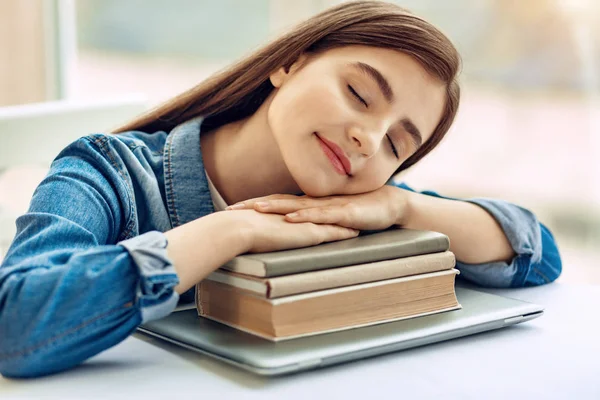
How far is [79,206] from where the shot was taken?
969 mm

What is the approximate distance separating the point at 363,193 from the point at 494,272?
0.74 ft

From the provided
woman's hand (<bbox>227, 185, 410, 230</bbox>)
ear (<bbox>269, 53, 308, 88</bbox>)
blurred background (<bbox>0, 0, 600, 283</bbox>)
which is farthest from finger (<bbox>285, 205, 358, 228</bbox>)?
blurred background (<bbox>0, 0, 600, 283</bbox>)

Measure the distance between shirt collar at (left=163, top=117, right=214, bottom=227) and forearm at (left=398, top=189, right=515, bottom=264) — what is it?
0.92 feet

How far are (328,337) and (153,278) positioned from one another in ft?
0.62

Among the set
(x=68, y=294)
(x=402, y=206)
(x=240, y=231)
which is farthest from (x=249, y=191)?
(x=68, y=294)

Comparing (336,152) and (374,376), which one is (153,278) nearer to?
(374,376)

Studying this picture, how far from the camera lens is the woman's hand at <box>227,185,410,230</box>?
1.01 m

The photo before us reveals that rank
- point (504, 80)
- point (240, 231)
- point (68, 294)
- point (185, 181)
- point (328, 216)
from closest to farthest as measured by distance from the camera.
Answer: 1. point (68, 294)
2. point (240, 231)
3. point (328, 216)
4. point (185, 181)
5. point (504, 80)

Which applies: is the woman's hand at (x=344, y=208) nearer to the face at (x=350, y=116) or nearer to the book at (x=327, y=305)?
the face at (x=350, y=116)

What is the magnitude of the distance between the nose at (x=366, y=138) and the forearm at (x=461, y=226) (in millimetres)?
155

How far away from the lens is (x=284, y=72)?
3.96ft

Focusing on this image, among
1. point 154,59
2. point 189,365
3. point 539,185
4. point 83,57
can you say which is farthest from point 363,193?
point 83,57

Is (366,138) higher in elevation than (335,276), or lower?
higher

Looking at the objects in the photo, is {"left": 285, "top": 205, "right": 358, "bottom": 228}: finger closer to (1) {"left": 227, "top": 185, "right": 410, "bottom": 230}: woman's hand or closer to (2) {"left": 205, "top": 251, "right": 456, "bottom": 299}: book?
(1) {"left": 227, "top": 185, "right": 410, "bottom": 230}: woman's hand
